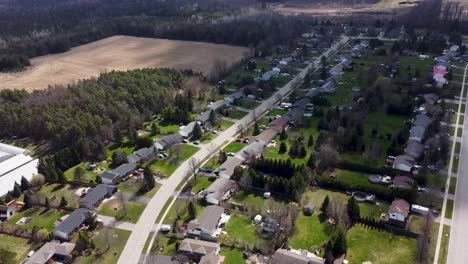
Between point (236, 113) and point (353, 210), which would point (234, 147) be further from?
point (353, 210)

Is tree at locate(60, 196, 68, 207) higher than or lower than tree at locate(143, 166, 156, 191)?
lower

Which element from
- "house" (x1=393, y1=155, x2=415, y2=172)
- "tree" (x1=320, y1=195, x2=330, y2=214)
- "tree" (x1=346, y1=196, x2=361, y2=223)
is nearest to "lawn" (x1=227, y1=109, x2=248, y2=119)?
"house" (x1=393, y1=155, x2=415, y2=172)

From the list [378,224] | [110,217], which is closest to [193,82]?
[110,217]

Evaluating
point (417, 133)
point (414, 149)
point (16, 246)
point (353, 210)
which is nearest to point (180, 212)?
point (16, 246)

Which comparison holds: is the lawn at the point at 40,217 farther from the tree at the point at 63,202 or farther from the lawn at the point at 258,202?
the lawn at the point at 258,202

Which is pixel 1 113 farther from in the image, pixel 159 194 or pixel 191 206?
pixel 191 206

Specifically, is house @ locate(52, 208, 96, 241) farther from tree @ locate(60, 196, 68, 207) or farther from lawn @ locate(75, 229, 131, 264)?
tree @ locate(60, 196, 68, 207)

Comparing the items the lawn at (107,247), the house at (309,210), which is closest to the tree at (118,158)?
the lawn at (107,247)
